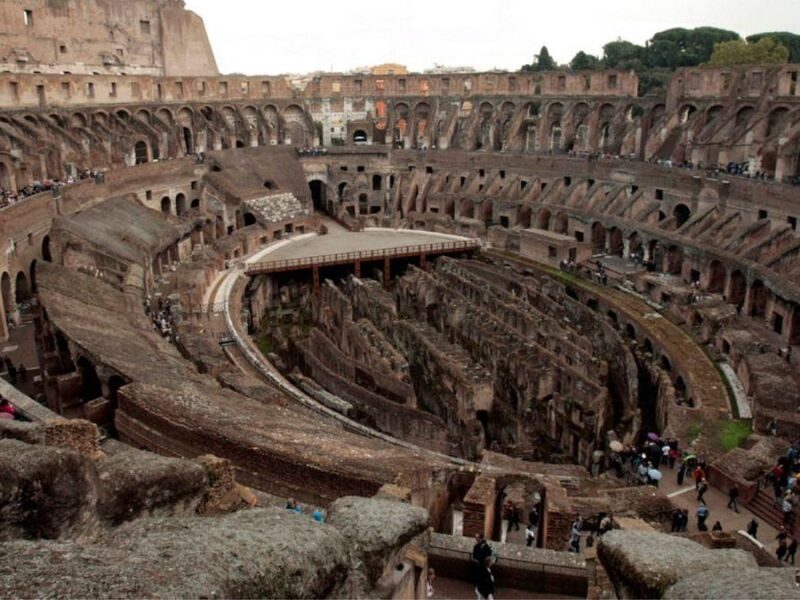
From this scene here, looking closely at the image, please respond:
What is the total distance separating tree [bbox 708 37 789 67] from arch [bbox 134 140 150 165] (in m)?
42.4

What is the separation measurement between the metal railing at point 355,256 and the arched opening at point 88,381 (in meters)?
16.2

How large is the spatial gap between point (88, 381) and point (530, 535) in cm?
1164

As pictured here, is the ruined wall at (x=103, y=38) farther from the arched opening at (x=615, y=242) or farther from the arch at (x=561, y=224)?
the arched opening at (x=615, y=242)

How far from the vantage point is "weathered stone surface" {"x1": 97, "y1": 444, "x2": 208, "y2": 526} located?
7.94 metres

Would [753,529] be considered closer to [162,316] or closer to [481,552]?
[481,552]

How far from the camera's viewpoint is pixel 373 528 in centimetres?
774

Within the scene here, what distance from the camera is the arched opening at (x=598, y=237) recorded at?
38062 millimetres

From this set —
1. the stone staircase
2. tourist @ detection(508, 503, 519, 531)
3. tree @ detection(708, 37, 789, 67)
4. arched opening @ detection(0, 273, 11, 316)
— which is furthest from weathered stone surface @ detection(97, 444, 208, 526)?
tree @ detection(708, 37, 789, 67)

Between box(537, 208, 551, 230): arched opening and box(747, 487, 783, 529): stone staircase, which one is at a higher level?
box(537, 208, 551, 230): arched opening

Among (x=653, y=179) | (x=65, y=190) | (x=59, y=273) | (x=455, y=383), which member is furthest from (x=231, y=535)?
(x=653, y=179)

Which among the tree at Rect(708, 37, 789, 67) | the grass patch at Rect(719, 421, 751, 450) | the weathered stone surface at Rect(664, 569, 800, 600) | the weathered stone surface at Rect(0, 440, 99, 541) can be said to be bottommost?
the grass patch at Rect(719, 421, 751, 450)

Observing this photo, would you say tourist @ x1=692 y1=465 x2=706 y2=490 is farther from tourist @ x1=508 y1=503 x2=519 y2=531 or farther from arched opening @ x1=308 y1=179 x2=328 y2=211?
arched opening @ x1=308 y1=179 x2=328 y2=211

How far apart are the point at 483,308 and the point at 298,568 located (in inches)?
943

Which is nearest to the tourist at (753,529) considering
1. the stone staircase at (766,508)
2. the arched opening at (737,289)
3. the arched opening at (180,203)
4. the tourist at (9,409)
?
the stone staircase at (766,508)
